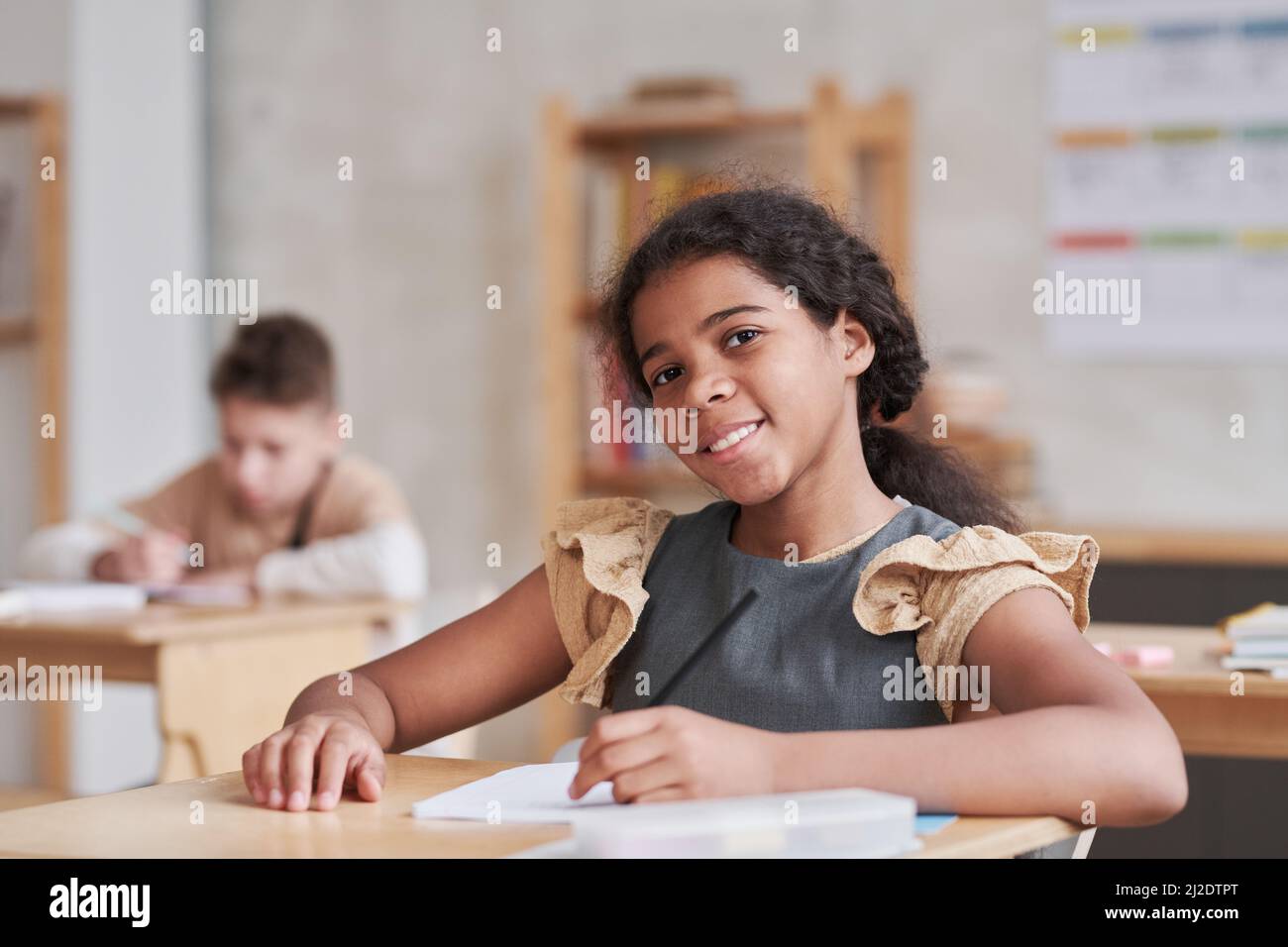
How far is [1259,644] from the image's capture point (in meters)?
1.87

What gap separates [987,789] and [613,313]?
727mm

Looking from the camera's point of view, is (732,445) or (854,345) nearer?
(732,445)

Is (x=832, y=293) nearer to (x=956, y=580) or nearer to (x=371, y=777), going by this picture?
(x=956, y=580)

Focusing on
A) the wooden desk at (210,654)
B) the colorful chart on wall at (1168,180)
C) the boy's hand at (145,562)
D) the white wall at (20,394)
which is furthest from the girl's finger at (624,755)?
the white wall at (20,394)

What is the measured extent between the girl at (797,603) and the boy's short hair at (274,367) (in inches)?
55.9

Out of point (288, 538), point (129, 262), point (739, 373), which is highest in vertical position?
point (129, 262)

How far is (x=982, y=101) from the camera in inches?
150

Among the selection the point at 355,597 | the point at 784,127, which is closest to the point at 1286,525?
the point at 784,127

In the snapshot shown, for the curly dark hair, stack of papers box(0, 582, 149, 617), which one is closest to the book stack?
the curly dark hair

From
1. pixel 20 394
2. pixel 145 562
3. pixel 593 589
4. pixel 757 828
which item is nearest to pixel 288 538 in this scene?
pixel 145 562

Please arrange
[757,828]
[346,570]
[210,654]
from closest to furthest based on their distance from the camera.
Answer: [757,828] < [210,654] < [346,570]

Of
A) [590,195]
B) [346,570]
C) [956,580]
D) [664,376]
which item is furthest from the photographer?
[590,195]

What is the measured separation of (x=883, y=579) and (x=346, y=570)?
63.6 inches

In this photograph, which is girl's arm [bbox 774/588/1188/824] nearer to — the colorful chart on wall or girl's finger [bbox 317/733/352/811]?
girl's finger [bbox 317/733/352/811]
